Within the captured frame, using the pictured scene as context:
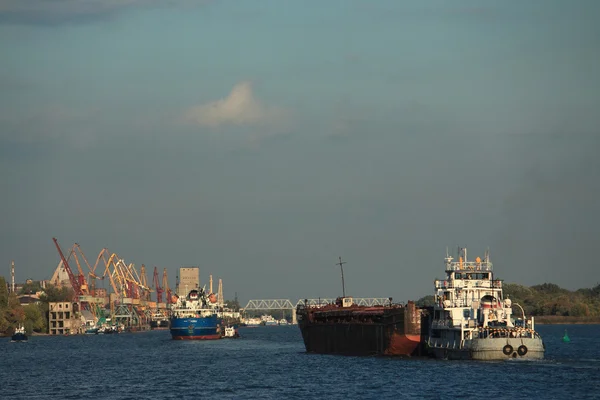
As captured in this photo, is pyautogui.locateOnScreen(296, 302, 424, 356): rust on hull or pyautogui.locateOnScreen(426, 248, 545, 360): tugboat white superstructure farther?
pyautogui.locateOnScreen(296, 302, 424, 356): rust on hull

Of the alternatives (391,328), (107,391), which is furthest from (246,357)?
(107,391)

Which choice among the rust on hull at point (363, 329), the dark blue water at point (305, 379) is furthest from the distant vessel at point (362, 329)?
the dark blue water at point (305, 379)

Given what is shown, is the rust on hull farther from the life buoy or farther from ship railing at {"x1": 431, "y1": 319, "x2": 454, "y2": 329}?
the life buoy

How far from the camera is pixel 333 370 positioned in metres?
111

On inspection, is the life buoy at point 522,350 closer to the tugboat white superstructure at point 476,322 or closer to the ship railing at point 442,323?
Result: the tugboat white superstructure at point 476,322

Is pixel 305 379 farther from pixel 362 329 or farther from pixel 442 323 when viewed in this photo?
pixel 362 329

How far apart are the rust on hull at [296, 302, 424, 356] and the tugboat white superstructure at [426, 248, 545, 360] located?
3.51 meters

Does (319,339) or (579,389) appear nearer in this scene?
(579,389)

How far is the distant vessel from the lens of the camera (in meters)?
119

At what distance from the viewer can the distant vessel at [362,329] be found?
11888 centimetres

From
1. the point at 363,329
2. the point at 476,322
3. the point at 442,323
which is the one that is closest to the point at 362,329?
the point at 363,329

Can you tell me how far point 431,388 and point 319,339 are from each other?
58588 mm

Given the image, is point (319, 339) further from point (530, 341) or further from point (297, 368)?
point (530, 341)

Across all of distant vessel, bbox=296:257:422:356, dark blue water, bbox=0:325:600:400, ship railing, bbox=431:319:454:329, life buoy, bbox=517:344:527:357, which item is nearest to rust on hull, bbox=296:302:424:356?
distant vessel, bbox=296:257:422:356
